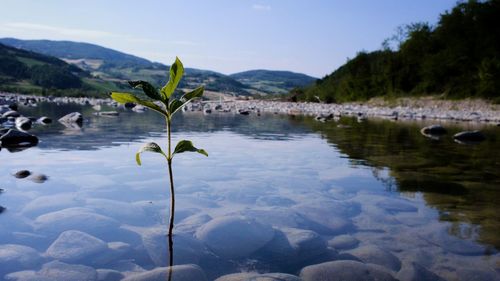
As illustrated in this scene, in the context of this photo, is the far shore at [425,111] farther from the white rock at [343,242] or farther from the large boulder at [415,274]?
the large boulder at [415,274]

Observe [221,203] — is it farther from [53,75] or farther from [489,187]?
[53,75]

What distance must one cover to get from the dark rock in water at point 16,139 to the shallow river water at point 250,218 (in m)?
2.27

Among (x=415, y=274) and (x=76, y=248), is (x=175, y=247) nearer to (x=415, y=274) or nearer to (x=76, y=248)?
(x=76, y=248)

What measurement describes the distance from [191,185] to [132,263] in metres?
3.34

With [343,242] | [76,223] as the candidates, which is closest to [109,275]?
[76,223]

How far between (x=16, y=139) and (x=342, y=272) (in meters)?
11.9

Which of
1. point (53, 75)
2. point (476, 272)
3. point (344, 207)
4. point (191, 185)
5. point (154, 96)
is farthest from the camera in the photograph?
point (53, 75)

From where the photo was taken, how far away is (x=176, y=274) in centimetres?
354

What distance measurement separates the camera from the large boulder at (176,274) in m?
3.46

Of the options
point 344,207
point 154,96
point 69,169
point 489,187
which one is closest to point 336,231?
point 344,207

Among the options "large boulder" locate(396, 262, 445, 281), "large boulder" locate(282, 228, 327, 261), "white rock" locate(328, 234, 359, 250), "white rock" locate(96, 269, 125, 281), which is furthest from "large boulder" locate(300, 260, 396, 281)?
"white rock" locate(96, 269, 125, 281)

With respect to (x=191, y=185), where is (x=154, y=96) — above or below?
above

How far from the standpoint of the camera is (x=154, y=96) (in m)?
4.15

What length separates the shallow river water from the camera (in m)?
3.80
